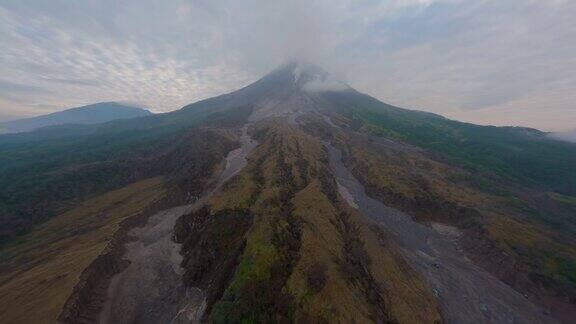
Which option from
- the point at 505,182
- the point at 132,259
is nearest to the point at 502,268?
the point at 132,259

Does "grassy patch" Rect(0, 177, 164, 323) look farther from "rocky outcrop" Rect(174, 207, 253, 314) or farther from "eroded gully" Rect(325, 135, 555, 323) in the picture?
"eroded gully" Rect(325, 135, 555, 323)

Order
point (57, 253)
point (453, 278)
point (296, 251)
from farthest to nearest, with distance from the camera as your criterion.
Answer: point (57, 253)
point (453, 278)
point (296, 251)

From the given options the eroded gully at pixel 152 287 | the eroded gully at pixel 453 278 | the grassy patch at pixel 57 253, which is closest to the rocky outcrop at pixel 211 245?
the eroded gully at pixel 152 287

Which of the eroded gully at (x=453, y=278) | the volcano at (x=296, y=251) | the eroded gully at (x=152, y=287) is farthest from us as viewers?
the eroded gully at (x=453, y=278)

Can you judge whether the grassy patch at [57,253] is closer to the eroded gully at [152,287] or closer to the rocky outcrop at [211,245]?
the eroded gully at [152,287]

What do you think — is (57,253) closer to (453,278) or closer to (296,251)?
(296,251)

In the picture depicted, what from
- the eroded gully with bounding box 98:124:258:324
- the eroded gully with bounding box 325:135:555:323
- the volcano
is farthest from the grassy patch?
the eroded gully with bounding box 325:135:555:323

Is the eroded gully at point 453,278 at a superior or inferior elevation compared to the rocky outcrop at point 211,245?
Result: inferior

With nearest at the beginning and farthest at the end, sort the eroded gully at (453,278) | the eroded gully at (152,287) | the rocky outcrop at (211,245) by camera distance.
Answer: the eroded gully at (152,287) < the eroded gully at (453,278) < the rocky outcrop at (211,245)

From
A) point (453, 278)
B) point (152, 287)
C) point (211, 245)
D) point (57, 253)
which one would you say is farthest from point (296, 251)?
point (57, 253)
